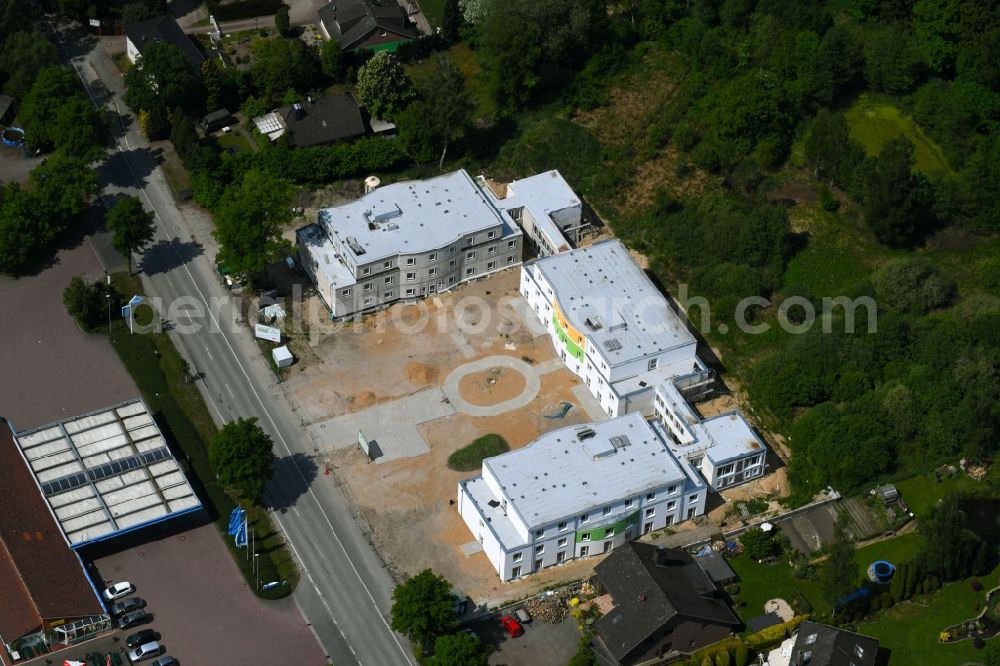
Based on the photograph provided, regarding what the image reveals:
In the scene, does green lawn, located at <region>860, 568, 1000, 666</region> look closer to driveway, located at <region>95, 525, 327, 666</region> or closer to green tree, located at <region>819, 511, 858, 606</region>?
green tree, located at <region>819, 511, 858, 606</region>

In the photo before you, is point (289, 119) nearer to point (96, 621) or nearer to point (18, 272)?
point (18, 272)

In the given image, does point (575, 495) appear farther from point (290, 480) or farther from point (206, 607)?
point (206, 607)

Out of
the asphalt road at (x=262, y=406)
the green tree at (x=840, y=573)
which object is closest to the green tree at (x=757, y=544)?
the green tree at (x=840, y=573)

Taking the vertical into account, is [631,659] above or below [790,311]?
below

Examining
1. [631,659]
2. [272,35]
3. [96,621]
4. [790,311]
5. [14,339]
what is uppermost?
[272,35]

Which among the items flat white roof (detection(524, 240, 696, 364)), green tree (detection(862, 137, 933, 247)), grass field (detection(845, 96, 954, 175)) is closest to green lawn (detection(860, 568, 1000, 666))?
flat white roof (detection(524, 240, 696, 364))

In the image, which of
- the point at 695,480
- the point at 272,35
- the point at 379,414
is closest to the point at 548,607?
the point at 695,480

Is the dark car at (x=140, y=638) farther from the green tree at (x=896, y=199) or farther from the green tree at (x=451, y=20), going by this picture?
the green tree at (x=451, y=20)

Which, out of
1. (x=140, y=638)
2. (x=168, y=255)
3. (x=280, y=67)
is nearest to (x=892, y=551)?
(x=140, y=638)
